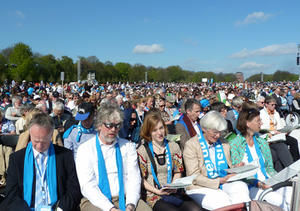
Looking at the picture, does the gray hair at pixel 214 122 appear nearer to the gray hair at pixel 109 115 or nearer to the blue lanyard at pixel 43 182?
the gray hair at pixel 109 115

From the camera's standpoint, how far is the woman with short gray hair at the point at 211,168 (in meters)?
3.24

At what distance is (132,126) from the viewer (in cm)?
679

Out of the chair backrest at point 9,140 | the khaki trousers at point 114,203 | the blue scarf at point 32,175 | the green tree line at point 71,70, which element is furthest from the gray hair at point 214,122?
the green tree line at point 71,70

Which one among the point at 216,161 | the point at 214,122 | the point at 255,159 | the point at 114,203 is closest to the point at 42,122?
the point at 114,203

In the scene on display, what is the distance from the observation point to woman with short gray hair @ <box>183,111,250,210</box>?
3.24 m

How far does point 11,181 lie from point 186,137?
2.91 meters

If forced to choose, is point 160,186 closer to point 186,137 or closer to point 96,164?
point 96,164

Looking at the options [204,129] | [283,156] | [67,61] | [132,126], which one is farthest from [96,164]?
[67,61]

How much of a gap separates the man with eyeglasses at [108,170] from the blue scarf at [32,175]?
0.26 m

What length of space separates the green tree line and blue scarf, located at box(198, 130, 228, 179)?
4423cm

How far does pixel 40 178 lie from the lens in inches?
112

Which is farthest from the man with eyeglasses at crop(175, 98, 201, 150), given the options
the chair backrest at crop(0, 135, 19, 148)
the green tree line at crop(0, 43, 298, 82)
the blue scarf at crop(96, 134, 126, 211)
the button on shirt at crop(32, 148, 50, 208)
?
the green tree line at crop(0, 43, 298, 82)

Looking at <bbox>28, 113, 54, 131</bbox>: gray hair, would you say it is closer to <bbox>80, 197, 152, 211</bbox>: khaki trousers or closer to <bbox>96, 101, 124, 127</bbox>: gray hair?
<bbox>96, 101, 124, 127</bbox>: gray hair

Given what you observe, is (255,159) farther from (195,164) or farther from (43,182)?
(43,182)
